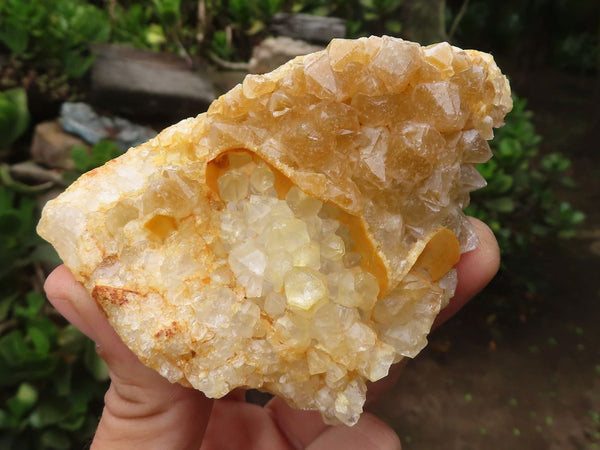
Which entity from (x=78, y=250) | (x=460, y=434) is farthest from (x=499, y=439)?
(x=78, y=250)

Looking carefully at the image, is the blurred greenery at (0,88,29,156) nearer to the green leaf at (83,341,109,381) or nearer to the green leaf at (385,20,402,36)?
the green leaf at (83,341,109,381)

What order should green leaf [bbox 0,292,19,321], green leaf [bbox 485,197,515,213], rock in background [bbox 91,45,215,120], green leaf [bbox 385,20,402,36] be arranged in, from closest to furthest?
green leaf [bbox 0,292,19,321] → green leaf [bbox 485,197,515,213] → rock in background [bbox 91,45,215,120] → green leaf [bbox 385,20,402,36]

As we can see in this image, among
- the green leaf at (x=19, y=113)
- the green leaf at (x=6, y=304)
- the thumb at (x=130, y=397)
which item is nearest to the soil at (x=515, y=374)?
the green leaf at (x=6, y=304)

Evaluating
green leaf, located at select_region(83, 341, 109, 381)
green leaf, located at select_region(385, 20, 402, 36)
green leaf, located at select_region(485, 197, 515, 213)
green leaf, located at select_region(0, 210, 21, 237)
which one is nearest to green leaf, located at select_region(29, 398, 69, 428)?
green leaf, located at select_region(83, 341, 109, 381)

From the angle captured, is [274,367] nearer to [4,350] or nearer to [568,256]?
[4,350]

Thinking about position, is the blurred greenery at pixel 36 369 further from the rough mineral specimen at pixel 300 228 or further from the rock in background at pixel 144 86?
the rock in background at pixel 144 86

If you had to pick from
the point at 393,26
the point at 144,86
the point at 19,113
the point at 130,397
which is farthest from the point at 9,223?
the point at 393,26
